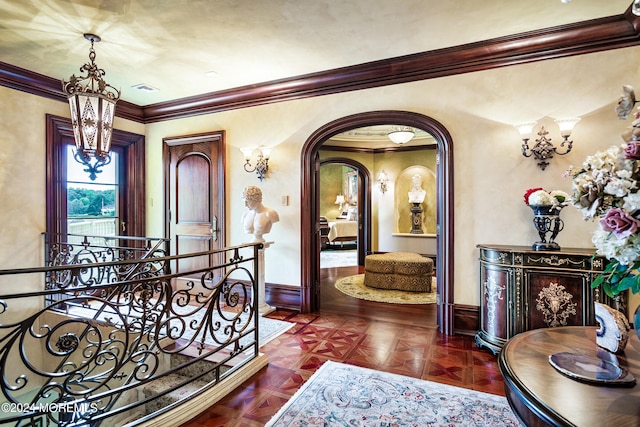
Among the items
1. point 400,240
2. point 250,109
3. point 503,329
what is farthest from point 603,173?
point 400,240

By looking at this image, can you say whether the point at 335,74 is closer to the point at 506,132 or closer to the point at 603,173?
the point at 506,132

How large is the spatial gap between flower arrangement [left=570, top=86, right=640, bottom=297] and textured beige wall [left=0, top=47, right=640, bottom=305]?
230 cm

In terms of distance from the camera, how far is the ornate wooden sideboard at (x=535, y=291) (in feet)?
8.28

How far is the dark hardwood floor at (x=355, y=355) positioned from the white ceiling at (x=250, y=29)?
9.51 feet

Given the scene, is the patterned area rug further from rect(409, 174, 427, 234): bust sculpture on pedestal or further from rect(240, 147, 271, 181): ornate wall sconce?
rect(409, 174, 427, 234): bust sculpture on pedestal

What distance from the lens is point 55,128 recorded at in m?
4.04

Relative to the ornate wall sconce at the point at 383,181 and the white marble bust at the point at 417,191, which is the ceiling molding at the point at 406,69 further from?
the white marble bust at the point at 417,191

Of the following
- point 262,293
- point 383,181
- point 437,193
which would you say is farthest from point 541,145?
point 383,181

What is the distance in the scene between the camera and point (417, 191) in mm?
7262

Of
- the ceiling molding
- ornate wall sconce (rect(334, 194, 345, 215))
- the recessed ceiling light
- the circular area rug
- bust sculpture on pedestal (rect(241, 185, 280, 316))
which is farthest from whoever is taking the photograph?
ornate wall sconce (rect(334, 194, 345, 215))

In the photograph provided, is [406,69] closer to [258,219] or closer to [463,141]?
[463,141]

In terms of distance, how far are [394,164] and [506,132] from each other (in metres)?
4.27

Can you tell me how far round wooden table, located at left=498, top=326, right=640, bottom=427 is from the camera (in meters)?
0.89

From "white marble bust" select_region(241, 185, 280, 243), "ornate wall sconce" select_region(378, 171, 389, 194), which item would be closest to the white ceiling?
"white marble bust" select_region(241, 185, 280, 243)
